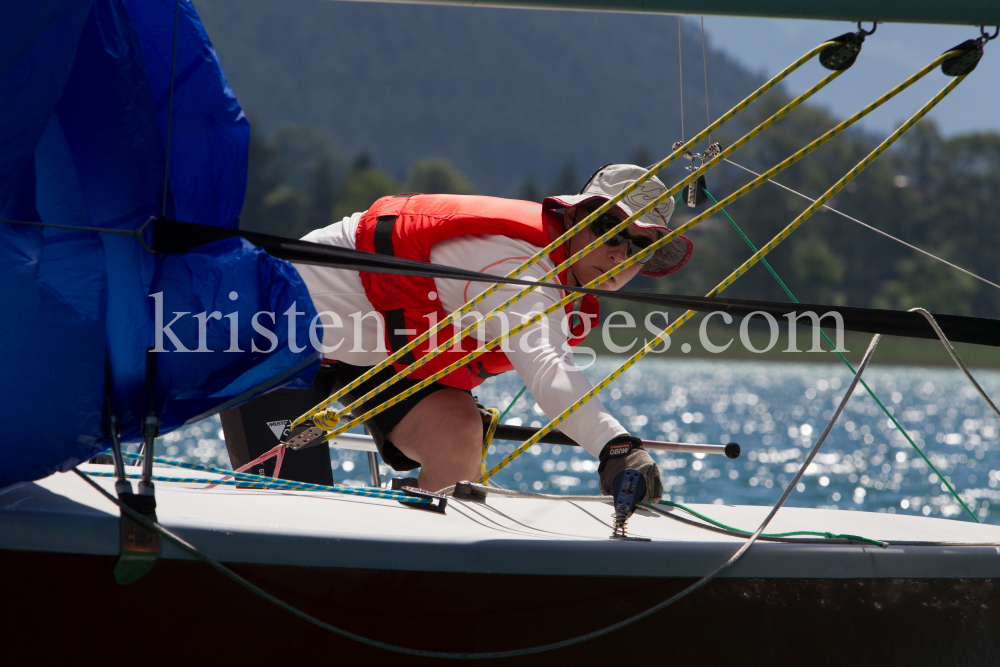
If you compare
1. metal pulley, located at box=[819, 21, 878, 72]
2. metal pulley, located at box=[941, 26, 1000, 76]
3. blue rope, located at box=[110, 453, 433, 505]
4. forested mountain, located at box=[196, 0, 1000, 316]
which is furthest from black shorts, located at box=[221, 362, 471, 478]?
forested mountain, located at box=[196, 0, 1000, 316]

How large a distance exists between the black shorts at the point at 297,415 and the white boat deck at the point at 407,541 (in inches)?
16.7

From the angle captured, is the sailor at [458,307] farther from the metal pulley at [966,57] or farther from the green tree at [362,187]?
the green tree at [362,187]

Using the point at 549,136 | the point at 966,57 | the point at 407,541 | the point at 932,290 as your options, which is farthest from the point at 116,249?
the point at 549,136

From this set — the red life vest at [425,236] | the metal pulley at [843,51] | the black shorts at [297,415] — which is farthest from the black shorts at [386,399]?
the metal pulley at [843,51]

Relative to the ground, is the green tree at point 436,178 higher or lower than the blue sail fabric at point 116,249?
higher

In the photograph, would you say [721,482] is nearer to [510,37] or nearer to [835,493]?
[835,493]

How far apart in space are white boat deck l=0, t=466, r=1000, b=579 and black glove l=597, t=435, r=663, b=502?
0.41ft

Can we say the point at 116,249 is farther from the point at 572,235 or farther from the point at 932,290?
the point at 932,290

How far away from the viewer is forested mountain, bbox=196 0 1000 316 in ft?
208

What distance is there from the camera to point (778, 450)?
11859mm

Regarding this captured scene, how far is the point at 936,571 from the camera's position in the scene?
1.85 m

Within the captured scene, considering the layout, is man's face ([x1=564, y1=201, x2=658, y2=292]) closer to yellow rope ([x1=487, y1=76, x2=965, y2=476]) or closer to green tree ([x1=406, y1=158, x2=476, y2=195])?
yellow rope ([x1=487, y1=76, x2=965, y2=476])

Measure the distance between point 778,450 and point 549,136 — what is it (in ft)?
431

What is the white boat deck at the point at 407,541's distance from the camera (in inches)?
60.0
